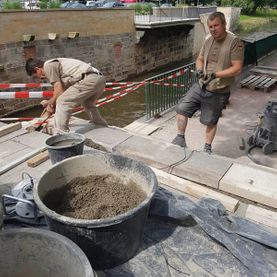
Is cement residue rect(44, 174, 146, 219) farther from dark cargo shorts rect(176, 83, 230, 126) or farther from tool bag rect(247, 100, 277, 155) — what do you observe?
tool bag rect(247, 100, 277, 155)

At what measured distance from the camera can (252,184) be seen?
3172 mm

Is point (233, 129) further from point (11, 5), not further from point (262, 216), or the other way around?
point (11, 5)

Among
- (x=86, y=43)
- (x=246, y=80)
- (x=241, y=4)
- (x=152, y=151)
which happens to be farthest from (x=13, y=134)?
(x=241, y=4)

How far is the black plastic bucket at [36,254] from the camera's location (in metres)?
1.82

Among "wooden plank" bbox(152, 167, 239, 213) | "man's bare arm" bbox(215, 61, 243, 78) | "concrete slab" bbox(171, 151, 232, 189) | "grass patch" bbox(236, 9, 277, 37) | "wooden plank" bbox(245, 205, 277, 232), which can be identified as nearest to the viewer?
"wooden plank" bbox(245, 205, 277, 232)

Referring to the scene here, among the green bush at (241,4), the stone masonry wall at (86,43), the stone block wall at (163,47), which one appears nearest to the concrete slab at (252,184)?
the stone masonry wall at (86,43)

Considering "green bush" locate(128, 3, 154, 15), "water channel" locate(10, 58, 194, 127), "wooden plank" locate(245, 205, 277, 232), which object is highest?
"green bush" locate(128, 3, 154, 15)

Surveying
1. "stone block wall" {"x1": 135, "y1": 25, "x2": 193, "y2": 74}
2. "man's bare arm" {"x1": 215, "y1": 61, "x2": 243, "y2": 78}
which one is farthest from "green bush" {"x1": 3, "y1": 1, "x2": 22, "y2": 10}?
"man's bare arm" {"x1": 215, "y1": 61, "x2": 243, "y2": 78}

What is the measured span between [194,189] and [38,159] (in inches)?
76.4

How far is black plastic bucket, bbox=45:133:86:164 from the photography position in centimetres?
333

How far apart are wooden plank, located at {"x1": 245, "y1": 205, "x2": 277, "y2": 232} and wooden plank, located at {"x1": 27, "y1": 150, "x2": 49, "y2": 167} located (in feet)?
7.99

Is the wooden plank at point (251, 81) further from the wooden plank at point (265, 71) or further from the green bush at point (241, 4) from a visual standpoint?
the green bush at point (241, 4)

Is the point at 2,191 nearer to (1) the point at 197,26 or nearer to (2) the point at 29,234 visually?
(2) the point at 29,234

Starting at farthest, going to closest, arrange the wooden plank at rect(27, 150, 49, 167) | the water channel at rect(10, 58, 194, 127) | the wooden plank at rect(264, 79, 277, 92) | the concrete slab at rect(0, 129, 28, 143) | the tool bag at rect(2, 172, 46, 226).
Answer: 1. the water channel at rect(10, 58, 194, 127)
2. the wooden plank at rect(264, 79, 277, 92)
3. the concrete slab at rect(0, 129, 28, 143)
4. the wooden plank at rect(27, 150, 49, 167)
5. the tool bag at rect(2, 172, 46, 226)
